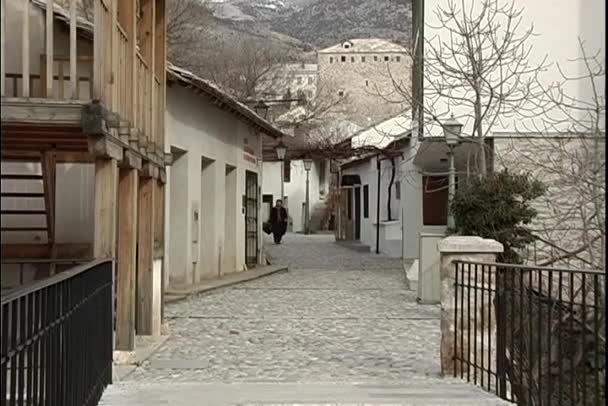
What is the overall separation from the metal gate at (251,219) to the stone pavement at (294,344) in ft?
9.17

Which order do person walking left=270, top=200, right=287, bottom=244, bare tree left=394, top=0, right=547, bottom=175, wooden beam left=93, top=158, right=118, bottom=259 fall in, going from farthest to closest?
person walking left=270, top=200, right=287, bottom=244, bare tree left=394, top=0, right=547, bottom=175, wooden beam left=93, top=158, right=118, bottom=259

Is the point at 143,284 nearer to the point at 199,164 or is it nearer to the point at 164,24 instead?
the point at 164,24

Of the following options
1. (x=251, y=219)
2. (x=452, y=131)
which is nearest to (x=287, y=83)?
(x=251, y=219)

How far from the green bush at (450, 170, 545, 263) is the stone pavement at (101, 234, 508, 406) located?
155cm

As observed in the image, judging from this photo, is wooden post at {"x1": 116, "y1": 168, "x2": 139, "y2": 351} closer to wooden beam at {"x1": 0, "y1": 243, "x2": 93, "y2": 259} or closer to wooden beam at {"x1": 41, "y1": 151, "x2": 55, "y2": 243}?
wooden beam at {"x1": 41, "y1": 151, "x2": 55, "y2": 243}

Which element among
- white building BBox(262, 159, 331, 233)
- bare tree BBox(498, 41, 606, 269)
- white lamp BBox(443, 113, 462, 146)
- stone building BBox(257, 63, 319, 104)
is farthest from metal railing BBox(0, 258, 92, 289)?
white building BBox(262, 159, 331, 233)

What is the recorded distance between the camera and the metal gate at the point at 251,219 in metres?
19.9

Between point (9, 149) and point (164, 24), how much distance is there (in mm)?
2477

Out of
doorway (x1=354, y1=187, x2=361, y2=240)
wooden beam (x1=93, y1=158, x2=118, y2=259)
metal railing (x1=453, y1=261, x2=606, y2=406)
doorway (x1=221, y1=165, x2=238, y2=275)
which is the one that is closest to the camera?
metal railing (x1=453, y1=261, x2=606, y2=406)

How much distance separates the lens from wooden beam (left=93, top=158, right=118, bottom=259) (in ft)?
23.3

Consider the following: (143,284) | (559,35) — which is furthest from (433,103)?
(143,284)

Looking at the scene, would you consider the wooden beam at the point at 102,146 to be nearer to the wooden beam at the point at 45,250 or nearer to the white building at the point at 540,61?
the wooden beam at the point at 45,250

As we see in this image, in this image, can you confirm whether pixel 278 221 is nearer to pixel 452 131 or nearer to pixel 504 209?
pixel 452 131

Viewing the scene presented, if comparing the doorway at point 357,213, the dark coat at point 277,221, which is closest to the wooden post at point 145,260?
the dark coat at point 277,221
